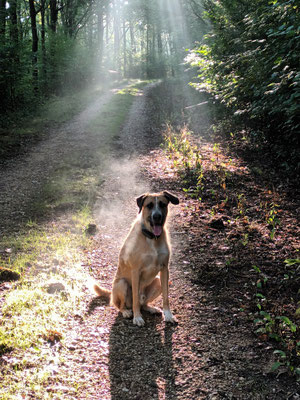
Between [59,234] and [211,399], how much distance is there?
4.80 metres

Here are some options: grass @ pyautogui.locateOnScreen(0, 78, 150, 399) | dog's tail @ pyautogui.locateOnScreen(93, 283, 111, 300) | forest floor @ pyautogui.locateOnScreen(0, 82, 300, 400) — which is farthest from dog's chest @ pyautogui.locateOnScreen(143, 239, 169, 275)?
grass @ pyautogui.locateOnScreen(0, 78, 150, 399)

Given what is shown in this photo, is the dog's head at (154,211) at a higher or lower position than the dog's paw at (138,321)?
higher

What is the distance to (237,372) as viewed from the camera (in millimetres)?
3477

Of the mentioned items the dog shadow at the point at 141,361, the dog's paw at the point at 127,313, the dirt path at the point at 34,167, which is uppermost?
the dirt path at the point at 34,167

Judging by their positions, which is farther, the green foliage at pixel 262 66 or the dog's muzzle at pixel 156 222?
the green foliage at pixel 262 66

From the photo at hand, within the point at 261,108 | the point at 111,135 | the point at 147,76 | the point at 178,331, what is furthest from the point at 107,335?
the point at 147,76

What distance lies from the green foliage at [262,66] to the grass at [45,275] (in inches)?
192

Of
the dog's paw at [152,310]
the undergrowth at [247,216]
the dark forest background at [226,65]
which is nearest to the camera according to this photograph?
the undergrowth at [247,216]

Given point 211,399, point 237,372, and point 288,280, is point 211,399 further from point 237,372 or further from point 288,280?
point 288,280

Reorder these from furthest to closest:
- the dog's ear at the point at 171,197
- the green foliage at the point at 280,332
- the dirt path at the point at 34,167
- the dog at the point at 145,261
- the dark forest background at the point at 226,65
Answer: the dirt path at the point at 34,167 → the dark forest background at the point at 226,65 → the dog's ear at the point at 171,197 → the dog at the point at 145,261 → the green foliage at the point at 280,332

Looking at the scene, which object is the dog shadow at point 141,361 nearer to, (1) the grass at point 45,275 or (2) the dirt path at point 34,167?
→ (1) the grass at point 45,275

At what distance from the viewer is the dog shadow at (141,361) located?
3.36 meters

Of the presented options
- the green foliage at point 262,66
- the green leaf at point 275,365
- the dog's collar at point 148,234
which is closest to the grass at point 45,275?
the dog's collar at point 148,234

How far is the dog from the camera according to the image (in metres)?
4.21
